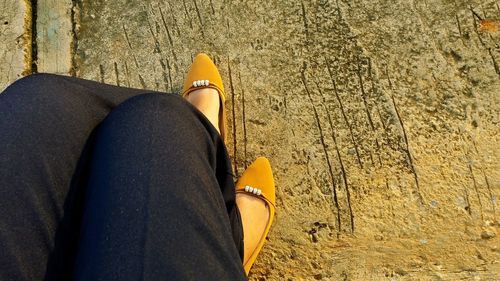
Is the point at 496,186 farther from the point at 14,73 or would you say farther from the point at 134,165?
the point at 14,73

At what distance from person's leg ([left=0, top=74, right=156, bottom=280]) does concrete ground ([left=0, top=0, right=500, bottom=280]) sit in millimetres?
531

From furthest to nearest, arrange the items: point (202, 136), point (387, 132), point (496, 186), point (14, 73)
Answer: point (14, 73), point (387, 132), point (496, 186), point (202, 136)

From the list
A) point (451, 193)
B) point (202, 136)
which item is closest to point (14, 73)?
point (202, 136)

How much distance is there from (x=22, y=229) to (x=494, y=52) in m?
1.35

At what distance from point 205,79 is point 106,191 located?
0.66 meters

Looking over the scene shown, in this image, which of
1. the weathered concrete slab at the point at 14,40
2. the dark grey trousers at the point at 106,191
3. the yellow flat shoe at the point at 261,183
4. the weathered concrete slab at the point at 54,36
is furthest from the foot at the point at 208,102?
the weathered concrete slab at the point at 14,40

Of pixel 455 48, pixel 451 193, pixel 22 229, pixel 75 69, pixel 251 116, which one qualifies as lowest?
pixel 22 229

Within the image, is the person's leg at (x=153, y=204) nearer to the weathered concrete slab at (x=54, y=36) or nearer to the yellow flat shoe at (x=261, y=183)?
the yellow flat shoe at (x=261, y=183)

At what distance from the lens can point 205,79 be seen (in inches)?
58.5

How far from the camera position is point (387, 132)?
1.43 metres

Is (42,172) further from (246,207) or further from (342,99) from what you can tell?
(342,99)

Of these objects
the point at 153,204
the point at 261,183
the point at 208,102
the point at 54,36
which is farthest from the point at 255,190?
the point at 54,36

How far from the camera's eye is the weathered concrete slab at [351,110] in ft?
4.27

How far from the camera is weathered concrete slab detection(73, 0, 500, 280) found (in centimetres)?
130
